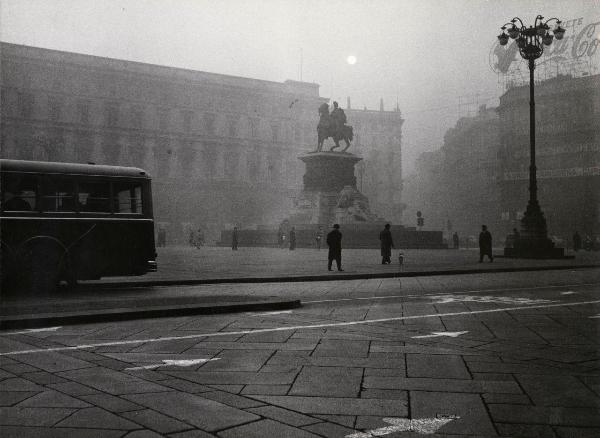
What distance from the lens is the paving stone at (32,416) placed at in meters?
3.61

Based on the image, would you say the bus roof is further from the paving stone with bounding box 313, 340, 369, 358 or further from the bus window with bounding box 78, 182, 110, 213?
the paving stone with bounding box 313, 340, 369, 358

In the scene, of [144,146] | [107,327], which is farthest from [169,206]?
[107,327]

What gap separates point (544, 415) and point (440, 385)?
0.87 meters

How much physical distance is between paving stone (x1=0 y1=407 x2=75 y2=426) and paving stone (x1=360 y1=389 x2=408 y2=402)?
6.18 ft

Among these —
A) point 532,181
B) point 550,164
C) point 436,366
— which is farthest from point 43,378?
point 550,164

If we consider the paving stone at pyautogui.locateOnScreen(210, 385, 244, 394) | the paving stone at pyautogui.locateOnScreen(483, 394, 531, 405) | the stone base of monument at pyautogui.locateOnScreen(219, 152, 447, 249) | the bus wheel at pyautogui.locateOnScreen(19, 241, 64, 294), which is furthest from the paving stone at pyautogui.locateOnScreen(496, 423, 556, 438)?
the stone base of monument at pyautogui.locateOnScreen(219, 152, 447, 249)

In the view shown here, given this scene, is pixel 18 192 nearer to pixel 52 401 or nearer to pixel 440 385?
pixel 52 401

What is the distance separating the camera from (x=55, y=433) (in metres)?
3.40

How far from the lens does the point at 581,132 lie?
53500mm

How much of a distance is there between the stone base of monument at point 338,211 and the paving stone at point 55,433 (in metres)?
34.4

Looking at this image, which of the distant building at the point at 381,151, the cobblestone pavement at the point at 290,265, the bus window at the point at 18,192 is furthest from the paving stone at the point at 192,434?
the distant building at the point at 381,151

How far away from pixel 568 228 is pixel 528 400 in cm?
5146

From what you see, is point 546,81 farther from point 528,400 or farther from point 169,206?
point 528,400

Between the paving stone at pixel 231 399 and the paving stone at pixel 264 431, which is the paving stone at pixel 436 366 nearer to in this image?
the paving stone at pixel 231 399
